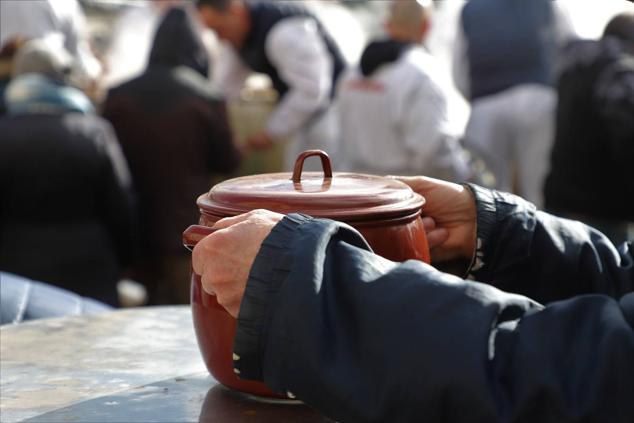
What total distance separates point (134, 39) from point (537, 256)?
5275 mm

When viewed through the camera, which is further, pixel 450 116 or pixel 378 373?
pixel 450 116

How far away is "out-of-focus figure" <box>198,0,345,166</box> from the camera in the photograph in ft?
18.6

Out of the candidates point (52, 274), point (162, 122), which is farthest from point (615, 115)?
point (52, 274)

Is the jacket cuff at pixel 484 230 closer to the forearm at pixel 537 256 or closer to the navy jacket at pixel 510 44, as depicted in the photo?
the forearm at pixel 537 256

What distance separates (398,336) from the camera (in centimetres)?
125

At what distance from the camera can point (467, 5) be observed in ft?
18.6

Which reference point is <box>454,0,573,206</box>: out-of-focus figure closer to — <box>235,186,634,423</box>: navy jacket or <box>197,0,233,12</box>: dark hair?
<box>197,0,233,12</box>: dark hair

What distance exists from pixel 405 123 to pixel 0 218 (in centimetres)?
199

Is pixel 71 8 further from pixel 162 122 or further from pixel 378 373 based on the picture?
pixel 378 373

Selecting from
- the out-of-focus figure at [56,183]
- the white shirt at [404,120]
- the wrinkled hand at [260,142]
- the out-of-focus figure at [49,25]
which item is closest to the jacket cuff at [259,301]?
the out-of-focus figure at [56,183]

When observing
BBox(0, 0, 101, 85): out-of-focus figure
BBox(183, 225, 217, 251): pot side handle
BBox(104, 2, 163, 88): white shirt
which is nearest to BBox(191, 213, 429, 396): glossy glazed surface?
BBox(183, 225, 217, 251): pot side handle

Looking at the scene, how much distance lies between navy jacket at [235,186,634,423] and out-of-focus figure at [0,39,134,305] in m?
2.83

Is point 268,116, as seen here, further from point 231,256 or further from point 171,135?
point 231,256

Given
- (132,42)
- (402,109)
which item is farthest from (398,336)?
(132,42)
